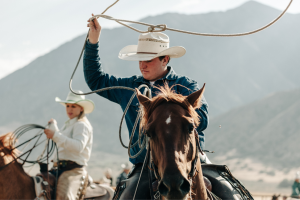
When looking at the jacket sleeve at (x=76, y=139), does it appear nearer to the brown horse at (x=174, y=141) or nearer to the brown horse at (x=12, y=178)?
the brown horse at (x=12, y=178)

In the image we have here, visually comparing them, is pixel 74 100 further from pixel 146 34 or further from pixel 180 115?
pixel 180 115

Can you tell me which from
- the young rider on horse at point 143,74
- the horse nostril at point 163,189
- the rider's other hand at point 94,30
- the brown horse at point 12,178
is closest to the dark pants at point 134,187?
the young rider on horse at point 143,74

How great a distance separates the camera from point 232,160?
185 ft

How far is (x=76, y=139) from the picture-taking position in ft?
21.0

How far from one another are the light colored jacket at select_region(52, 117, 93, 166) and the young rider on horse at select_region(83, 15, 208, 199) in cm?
219

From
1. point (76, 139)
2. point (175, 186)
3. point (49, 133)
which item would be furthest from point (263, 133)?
point (175, 186)

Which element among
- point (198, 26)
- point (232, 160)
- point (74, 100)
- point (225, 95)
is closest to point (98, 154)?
point (232, 160)

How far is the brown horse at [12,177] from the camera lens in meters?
5.67

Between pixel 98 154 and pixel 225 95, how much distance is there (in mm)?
51345

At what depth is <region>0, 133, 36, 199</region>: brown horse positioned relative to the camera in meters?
5.66

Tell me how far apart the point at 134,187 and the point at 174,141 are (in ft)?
3.54

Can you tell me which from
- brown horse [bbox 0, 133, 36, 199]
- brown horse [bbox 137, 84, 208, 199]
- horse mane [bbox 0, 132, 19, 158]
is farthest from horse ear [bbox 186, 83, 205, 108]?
horse mane [bbox 0, 132, 19, 158]

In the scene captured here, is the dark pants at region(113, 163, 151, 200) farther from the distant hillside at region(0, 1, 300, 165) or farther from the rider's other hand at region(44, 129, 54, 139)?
the distant hillside at region(0, 1, 300, 165)

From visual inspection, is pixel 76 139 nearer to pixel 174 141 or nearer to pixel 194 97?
pixel 194 97
